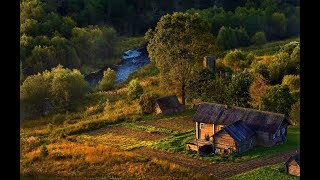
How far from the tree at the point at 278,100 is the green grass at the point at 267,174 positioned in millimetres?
1875

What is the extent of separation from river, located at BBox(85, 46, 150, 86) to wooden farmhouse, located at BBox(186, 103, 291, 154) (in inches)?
174

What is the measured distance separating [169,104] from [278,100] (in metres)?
2.04

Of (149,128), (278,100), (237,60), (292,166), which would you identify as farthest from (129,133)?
(237,60)

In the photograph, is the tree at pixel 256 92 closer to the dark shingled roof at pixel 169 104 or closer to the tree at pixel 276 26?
the dark shingled roof at pixel 169 104

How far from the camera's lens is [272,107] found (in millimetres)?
7320

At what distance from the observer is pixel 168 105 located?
8.27 meters

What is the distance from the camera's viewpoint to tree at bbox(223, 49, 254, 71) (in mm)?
10411

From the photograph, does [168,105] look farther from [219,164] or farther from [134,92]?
[219,164]

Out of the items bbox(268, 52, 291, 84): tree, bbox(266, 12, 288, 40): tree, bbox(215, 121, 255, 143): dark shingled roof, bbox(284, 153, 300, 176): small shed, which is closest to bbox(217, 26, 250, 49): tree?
bbox(266, 12, 288, 40): tree

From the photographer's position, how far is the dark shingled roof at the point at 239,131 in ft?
20.3

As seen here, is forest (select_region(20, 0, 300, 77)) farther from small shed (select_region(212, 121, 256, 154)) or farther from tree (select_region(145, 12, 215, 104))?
small shed (select_region(212, 121, 256, 154))

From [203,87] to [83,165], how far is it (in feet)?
12.8

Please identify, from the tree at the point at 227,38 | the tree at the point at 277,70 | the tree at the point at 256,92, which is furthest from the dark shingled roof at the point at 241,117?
the tree at the point at 227,38

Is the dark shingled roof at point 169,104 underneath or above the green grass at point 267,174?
above
